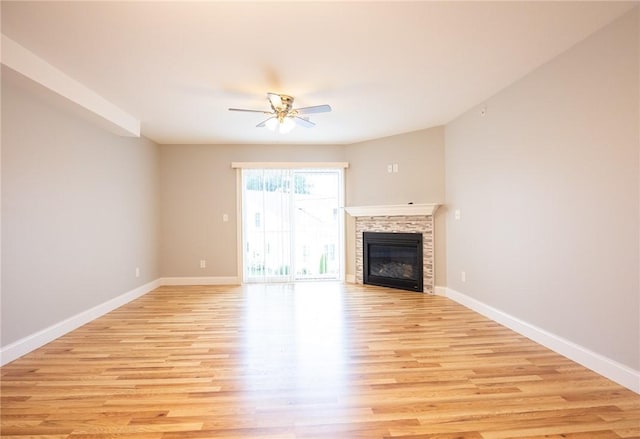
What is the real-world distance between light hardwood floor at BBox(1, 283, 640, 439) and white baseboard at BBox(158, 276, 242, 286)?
198 cm

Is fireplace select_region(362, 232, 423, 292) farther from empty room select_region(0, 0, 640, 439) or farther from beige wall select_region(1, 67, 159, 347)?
beige wall select_region(1, 67, 159, 347)

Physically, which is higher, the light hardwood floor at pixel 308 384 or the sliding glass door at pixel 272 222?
the sliding glass door at pixel 272 222

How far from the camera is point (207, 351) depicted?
2.80 meters

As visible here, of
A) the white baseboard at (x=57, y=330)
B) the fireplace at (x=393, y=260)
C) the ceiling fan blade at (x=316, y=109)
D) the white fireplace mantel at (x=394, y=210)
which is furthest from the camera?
the fireplace at (x=393, y=260)

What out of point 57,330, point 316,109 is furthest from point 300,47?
point 57,330

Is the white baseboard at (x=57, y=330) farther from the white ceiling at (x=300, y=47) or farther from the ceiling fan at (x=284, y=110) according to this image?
the ceiling fan at (x=284, y=110)

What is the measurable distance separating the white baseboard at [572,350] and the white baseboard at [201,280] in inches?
152

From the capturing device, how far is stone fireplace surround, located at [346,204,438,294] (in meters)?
4.83

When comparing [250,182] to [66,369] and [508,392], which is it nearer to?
[66,369]

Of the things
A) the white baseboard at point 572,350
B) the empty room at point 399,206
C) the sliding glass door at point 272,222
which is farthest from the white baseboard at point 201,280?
the white baseboard at point 572,350

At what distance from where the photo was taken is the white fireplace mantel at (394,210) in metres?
4.77

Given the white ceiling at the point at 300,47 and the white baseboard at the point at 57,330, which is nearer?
the white ceiling at the point at 300,47

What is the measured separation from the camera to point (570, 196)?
8.44 feet

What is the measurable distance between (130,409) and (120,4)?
7.94ft
